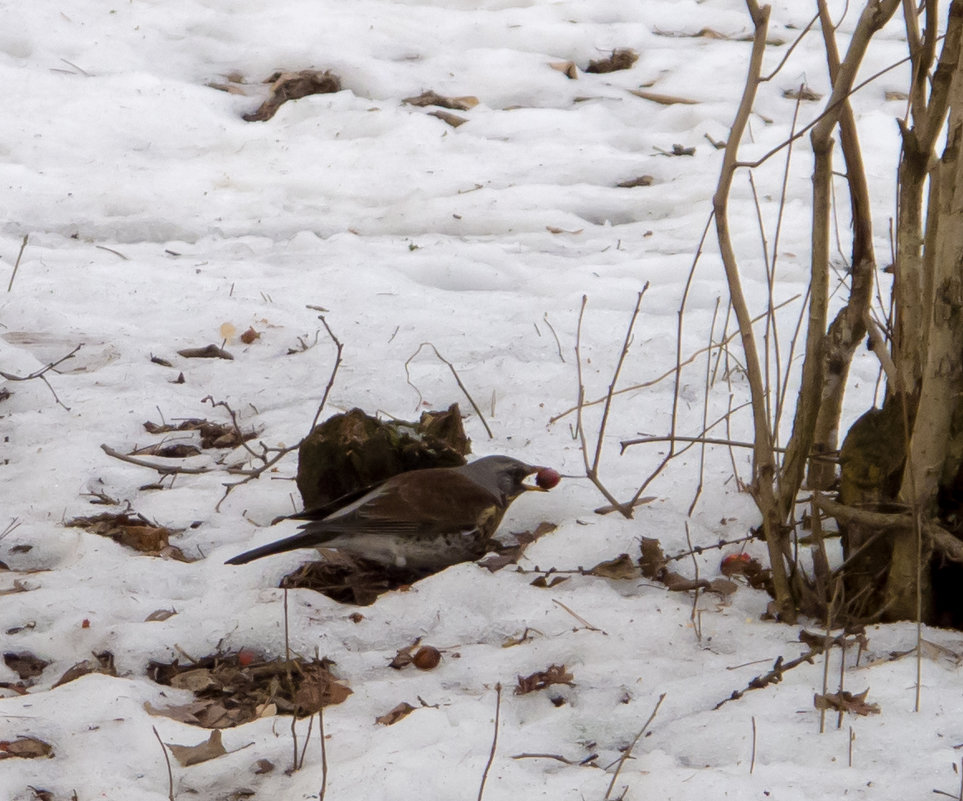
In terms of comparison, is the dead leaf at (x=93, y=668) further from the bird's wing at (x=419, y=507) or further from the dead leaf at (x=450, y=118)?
the dead leaf at (x=450, y=118)

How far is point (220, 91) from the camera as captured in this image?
7.07 metres

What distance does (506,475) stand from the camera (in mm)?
3473

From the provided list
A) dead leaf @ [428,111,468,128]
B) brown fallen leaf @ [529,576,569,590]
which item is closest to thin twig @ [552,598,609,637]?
brown fallen leaf @ [529,576,569,590]

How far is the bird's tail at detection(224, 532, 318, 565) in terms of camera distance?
10.2 feet

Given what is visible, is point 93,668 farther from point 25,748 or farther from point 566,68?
point 566,68

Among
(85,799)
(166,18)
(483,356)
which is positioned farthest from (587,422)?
(166,18)

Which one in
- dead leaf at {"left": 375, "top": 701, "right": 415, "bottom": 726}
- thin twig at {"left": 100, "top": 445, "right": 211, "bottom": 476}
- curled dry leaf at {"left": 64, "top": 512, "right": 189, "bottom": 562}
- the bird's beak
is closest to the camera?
dead leaf at {"left": 375, "top": 701, "right": 415, "bottom": 726}

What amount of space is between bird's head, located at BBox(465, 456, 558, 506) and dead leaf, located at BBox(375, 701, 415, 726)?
0.97 m

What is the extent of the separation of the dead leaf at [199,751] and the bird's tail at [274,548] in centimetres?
75

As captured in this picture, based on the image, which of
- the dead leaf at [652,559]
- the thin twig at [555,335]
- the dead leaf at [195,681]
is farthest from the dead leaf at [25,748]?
the thin twig at [555,335]

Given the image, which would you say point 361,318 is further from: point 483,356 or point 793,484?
point 793,484

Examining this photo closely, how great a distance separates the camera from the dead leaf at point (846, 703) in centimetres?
232

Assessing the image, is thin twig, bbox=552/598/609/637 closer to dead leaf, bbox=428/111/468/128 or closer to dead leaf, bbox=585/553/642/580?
dead leaf, bbox=585/553/642/580

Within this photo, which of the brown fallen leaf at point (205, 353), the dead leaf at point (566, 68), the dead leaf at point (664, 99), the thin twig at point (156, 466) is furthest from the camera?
the dead leaf at point (566, 68)
